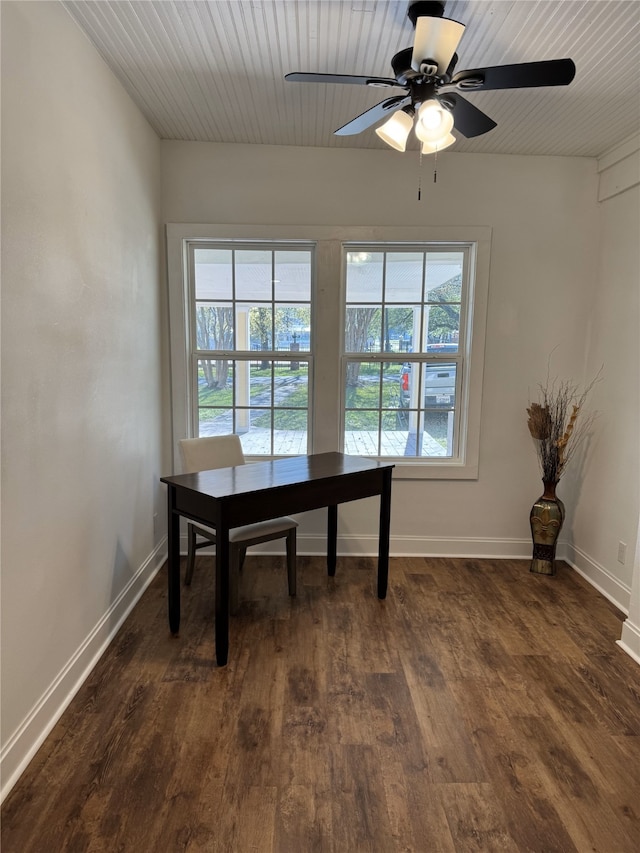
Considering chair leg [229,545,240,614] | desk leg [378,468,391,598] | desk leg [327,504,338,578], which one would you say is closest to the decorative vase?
desk leg [378,468,391,598]

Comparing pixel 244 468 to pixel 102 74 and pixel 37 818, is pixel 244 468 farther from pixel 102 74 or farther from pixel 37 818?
pixel 102 74

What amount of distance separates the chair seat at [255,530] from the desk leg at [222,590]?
0.32 metres

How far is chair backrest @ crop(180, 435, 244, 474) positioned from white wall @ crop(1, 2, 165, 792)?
29 centimetres

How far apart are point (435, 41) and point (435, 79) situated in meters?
0.22

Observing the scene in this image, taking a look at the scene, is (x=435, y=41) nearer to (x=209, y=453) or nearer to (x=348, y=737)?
(x=209, y=453)

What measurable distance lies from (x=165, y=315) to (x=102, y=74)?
1.41m

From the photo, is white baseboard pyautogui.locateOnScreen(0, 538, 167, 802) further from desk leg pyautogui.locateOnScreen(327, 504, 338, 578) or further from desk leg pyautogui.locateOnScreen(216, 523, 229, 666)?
desk leg pyautogui.locateOnScreen(327, 504, 338, 578)

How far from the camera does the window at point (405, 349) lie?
3.58 meters

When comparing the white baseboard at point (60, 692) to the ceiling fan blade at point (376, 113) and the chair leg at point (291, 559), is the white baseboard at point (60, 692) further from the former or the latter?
the ceiling fan blade at point (376, 113)

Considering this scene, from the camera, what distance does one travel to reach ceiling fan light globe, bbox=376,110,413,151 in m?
2.14

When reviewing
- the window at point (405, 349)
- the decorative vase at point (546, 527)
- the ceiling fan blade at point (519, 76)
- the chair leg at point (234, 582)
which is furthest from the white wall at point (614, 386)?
the chair leg at point (234, 582)

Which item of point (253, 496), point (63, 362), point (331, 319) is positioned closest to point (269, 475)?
point (253, 496)

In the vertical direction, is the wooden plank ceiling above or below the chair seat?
above

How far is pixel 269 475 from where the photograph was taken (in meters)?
2.68
